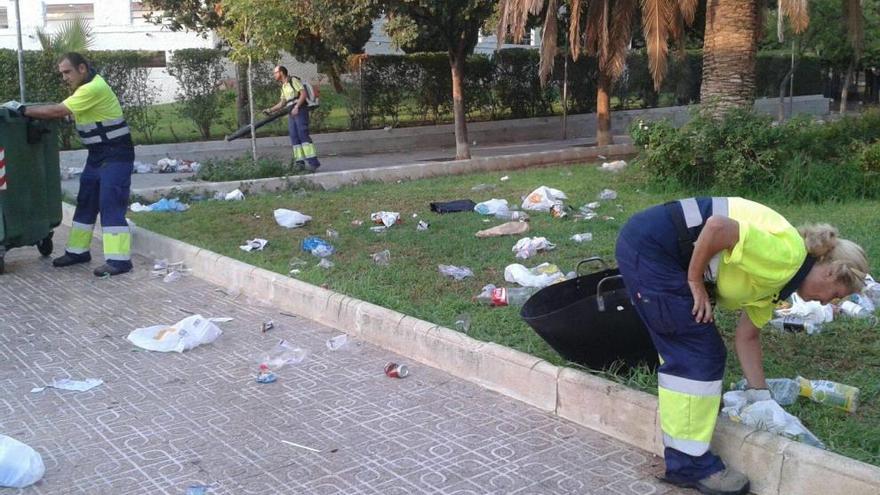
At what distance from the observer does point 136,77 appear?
17891mm

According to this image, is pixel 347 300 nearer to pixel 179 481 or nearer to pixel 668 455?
pixel 179 481

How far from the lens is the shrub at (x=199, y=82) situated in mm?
18391

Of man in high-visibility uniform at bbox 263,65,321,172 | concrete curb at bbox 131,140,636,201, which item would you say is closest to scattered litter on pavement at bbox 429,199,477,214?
concrete curb at bbox 131,140,636,201

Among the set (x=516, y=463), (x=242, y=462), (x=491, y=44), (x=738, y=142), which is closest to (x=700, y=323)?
(x=516, y=463)

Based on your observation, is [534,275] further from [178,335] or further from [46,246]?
[46,246]

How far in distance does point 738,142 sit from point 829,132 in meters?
1.38

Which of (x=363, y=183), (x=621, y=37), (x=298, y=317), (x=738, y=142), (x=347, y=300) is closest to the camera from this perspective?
(x=347, y=300)

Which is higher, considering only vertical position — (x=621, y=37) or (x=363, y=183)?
(x=621, y=37)

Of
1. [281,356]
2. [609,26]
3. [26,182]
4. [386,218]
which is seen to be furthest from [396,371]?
[609,26]

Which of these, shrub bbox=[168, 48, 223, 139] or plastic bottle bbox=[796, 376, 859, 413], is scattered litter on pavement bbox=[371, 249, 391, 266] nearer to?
plastic bottle bbox=[796, 376, 859, 413]

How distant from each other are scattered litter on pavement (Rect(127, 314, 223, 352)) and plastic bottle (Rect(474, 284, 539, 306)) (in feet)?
6.11

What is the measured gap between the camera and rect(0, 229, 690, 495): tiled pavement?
3.88 m

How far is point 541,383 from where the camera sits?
4.68 m

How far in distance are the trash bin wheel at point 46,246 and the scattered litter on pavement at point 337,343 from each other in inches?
160
